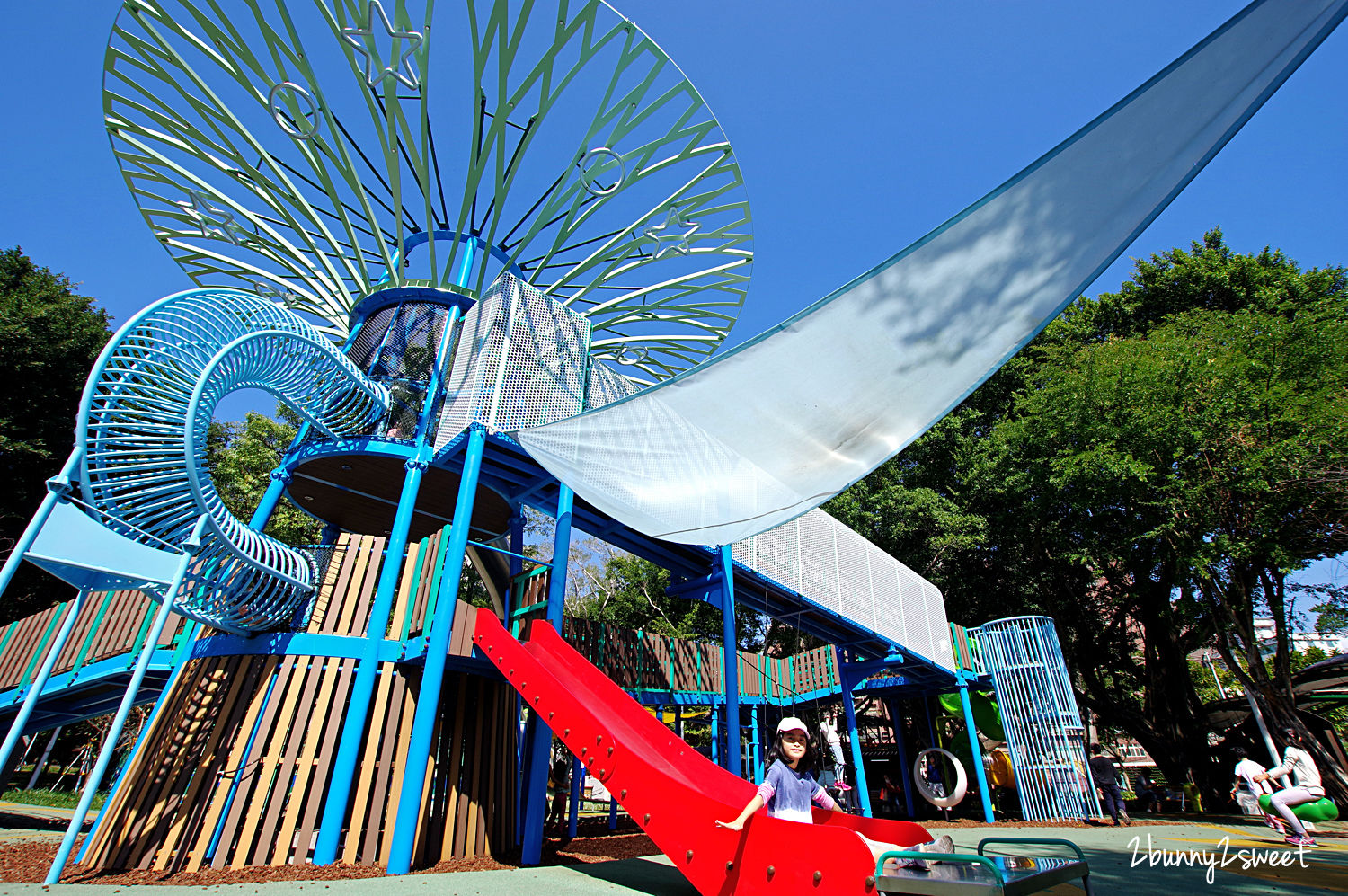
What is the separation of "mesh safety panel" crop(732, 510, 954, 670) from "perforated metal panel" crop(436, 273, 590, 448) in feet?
14.1

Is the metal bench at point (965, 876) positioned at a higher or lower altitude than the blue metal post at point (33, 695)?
lower

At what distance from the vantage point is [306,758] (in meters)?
6.32

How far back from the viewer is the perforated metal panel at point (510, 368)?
8.27 metres

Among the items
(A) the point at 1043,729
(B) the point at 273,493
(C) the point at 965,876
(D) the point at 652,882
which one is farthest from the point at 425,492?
(A) the point at 1043,729

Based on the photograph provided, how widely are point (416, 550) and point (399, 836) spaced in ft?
10.2

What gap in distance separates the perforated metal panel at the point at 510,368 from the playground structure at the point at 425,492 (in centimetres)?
4

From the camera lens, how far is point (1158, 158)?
10.8 feet

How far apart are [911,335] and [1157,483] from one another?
14612 mm

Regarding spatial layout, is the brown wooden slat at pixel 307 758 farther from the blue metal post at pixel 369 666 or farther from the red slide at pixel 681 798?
the red slide at pixel 681 798

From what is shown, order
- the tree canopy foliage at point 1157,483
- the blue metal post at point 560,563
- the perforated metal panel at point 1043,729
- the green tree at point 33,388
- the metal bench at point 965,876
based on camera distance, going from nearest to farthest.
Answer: the metal bench at point 965,876 → the blue metal post at point 560,563 → the perforated metal panel at point 1043,729 → the tree canopy foliage at point 1157,483 → the green tree at point 33,388

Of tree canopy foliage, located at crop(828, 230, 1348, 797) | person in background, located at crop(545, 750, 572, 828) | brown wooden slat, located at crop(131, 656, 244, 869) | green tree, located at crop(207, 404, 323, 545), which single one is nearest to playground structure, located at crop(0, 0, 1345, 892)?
brown wooden slat, located at crop(131, 656, 244, 869)

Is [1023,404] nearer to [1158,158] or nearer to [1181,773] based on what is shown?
[1181,773]

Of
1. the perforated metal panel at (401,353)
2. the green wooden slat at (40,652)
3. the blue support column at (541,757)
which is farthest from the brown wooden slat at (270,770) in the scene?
the green wooden slat at (40,652)

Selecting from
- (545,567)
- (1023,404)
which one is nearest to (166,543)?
(545,567)
